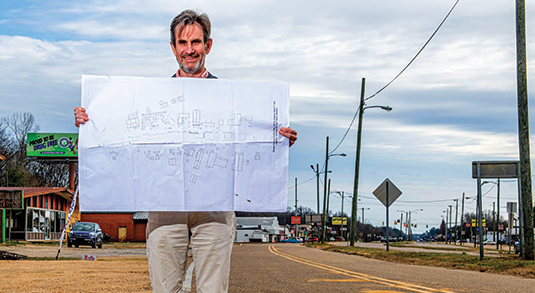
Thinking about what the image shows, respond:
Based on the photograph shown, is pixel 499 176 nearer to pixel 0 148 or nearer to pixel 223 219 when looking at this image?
pixel 223 219

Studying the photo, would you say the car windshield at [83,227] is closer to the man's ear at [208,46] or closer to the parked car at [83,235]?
the parked car at [83,235]

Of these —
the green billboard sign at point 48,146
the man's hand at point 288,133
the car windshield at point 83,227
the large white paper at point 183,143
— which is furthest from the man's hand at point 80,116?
the green billboard sign at point 48,146

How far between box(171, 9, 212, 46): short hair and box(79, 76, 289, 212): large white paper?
349mm

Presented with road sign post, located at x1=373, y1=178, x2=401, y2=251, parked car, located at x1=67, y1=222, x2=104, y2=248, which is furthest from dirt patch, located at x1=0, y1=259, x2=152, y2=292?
parked car, located at x1=67, y1=222, x2=104, y2=248

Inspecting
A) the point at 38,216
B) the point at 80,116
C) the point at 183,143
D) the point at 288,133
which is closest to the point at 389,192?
the point at 288,133

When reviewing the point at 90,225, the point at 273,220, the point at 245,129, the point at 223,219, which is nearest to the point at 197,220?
the point at 223,219

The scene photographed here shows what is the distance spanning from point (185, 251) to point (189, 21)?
163 centimetres

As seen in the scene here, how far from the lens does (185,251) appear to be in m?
4.11

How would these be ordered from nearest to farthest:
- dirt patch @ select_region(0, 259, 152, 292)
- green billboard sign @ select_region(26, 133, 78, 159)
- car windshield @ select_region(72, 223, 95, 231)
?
dirt patch @ select_region(0, 259, 152, 292) → car windshield @ select_region(72, 223, 95, 231) → green billboard sign @ select_region(26, 133, 78, 159)

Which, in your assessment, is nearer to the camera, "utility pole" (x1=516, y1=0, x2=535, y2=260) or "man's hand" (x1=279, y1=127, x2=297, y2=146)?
"man's hand" (x1=279, y1=127, x2=297, y2=146)

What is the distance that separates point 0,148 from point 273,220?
76676 millimetres

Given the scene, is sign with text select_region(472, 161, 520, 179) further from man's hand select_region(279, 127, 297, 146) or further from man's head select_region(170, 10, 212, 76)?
man's head select_region(170, 10, 212, 76)

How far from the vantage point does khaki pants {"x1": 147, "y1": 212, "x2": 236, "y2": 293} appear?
403 centimetres

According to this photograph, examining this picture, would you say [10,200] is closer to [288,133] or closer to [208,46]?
[208,46]
